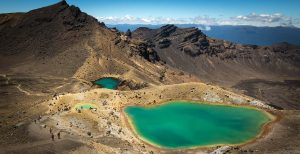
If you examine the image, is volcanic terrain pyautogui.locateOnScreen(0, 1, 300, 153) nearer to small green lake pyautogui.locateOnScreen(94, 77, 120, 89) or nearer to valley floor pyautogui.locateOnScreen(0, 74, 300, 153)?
valley floor pyautogui.locateOnScreen(0, 74, 300, 153)

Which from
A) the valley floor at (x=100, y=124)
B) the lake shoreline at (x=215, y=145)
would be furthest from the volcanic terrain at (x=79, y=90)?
the lake shoreline at (x=215, y=145)

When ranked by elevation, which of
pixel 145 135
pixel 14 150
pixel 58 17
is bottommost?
pixel 145 135

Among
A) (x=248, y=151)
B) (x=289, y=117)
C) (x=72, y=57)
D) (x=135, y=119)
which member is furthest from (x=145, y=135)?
(x=72, y=57)

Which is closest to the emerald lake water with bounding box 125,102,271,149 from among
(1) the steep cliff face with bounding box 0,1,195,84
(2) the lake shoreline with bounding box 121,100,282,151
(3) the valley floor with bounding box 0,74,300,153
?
(2) the lake shoreline with bounding box 121,100,282,151

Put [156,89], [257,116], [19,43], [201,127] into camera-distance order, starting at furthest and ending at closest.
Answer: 1. [19,43]
2. [156,89]
3. [257,116]
4. [201,127]

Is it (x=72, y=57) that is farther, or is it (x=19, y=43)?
(x=19, y=43)

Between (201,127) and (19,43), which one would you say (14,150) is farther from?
(19,43)

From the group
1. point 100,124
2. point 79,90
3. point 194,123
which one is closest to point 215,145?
point 194,123
